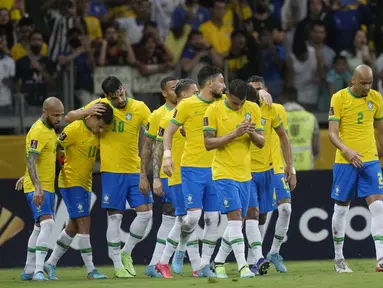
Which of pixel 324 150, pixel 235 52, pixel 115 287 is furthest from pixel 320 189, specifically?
pixel 115 287

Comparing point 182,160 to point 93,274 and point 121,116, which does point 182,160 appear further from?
point 93,274

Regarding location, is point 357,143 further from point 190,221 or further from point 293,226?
point 293,226

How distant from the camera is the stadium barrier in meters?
16.0

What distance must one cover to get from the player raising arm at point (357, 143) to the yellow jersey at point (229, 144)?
133 cm

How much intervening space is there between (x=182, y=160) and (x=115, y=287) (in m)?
2.31

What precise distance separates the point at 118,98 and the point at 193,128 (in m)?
1.28

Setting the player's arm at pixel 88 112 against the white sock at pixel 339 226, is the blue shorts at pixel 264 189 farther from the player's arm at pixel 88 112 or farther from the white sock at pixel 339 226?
the player's arm at pixel 88 112

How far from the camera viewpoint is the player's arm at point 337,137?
11.9 metres

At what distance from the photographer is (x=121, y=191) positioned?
13.1 metres

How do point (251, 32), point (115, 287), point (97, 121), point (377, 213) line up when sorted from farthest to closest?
point (251, 32)
point (97, 121)
point (377, 213)
point (115, 287)

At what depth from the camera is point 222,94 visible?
12.0m

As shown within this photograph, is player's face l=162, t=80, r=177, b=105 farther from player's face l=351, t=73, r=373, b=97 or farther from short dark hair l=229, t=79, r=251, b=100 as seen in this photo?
player's face l=351, t=73, r=373, b=97

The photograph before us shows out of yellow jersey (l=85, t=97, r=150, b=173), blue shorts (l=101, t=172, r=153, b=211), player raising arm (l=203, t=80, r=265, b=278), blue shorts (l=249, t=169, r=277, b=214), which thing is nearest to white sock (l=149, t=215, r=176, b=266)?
blue shorts (l=101, t=172, r=153, b=211)

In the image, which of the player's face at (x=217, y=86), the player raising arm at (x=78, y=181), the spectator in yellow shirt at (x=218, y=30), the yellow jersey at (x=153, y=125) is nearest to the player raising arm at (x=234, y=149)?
the player's face at (x=217, y=86)
